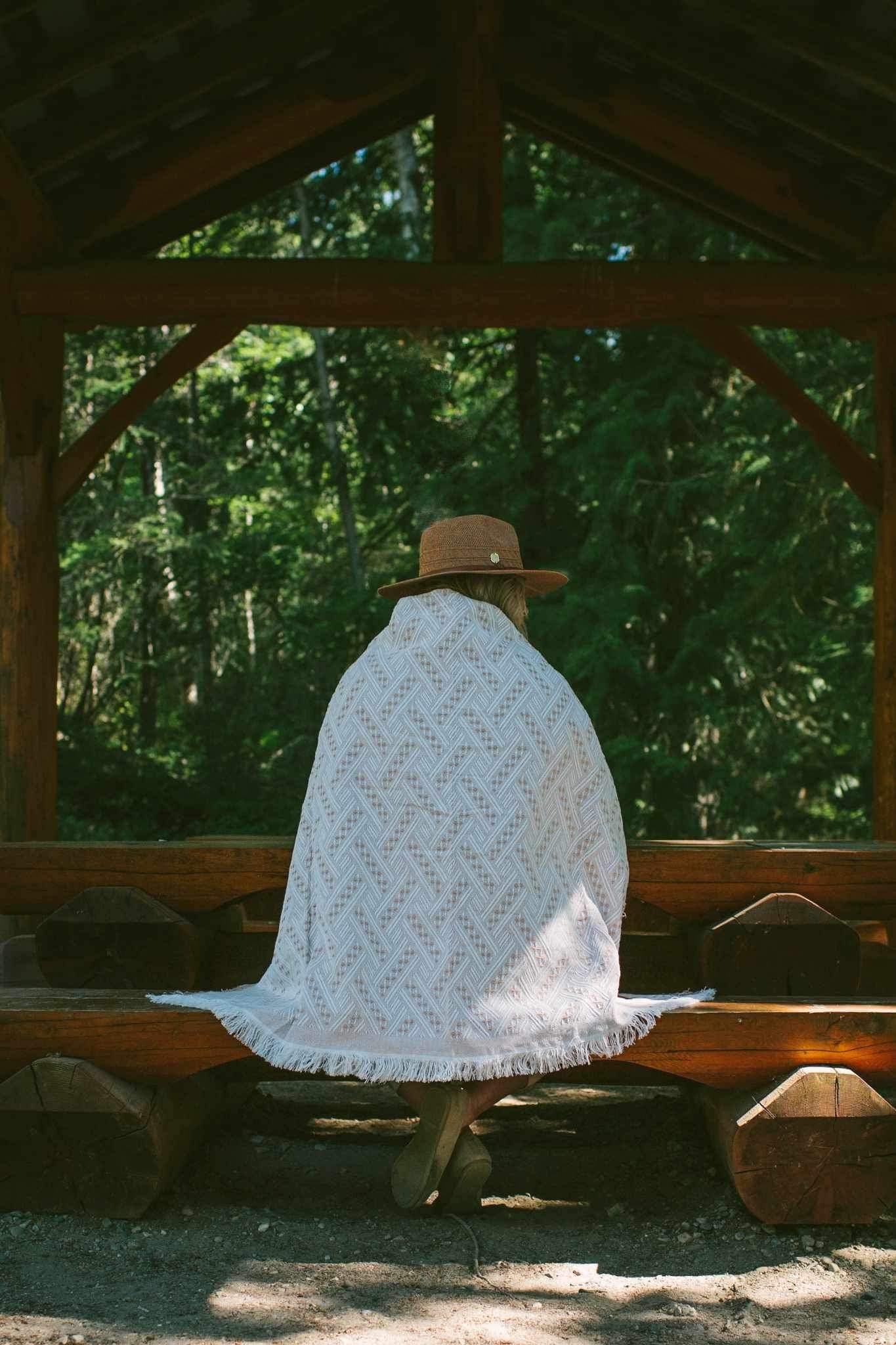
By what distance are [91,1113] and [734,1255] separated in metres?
1.72

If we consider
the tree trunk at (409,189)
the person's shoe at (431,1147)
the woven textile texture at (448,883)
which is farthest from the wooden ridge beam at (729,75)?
the tree trunk at (409,189)

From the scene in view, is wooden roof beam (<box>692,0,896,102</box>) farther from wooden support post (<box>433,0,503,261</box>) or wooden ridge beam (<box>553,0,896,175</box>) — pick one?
wooden support post (<box>433,0,503,261</box>)

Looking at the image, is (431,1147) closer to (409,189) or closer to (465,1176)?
(465,1176)

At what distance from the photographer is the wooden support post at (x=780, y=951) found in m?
4.40

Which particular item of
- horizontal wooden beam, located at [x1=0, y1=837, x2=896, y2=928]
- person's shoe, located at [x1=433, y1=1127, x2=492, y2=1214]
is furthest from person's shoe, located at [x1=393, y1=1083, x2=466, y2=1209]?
horizontal wooden beam, located at [x1=0, y1=837, x2=896, y2=928]

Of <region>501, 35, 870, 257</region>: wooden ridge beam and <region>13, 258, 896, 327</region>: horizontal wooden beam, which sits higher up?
<region>501, 35, 870, 257</region>: wooden ridge beam

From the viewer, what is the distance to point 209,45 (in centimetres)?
658

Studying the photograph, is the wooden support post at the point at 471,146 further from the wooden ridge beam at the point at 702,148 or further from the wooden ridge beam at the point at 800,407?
the wooden ridge beam at the point at 800,407

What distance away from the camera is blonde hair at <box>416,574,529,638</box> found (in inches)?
154

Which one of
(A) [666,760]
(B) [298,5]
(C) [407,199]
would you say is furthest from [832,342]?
(B) [298,5]

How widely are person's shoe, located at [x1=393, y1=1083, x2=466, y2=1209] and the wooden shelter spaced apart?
351cm

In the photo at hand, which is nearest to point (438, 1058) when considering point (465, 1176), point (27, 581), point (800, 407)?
point (465, 1176)

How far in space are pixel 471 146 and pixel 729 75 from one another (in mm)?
1321

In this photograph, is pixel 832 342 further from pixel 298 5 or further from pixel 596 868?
pixel 596 868
